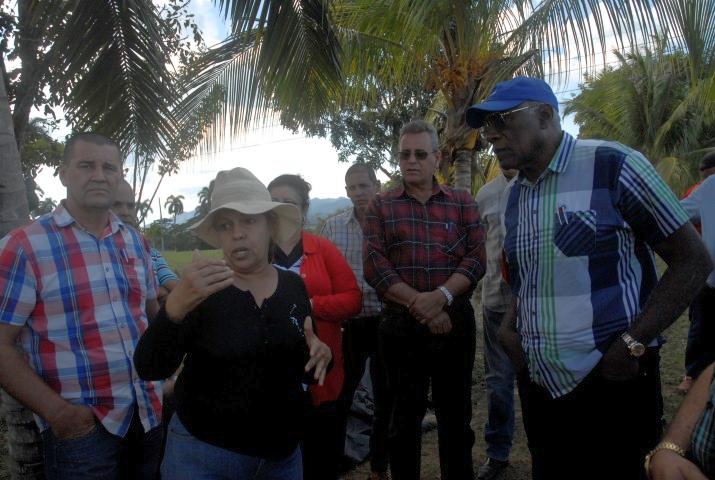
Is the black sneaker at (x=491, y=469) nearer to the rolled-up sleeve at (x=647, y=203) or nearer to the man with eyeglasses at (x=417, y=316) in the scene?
the man with eyeglasses at (x=417, y=316)

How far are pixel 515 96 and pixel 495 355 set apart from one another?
235 centimetres

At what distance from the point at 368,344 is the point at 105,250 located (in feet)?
6.47

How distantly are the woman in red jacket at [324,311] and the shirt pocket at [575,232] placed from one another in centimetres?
136

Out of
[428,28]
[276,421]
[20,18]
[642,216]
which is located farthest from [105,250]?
[428,28]

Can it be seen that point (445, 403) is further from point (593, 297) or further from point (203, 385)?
point (203, 385)

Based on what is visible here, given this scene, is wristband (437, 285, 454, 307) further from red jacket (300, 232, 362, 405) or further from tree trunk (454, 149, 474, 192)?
tree trunk (454, 149, 474, 192)

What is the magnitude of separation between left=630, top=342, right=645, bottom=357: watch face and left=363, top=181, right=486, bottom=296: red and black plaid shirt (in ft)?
4.35

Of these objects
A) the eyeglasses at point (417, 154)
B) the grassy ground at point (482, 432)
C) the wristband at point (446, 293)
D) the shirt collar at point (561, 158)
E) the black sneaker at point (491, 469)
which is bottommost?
the grassy ground at point (482, 432)

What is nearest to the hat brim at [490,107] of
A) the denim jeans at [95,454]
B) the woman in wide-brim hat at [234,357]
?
the woman in wide-brim hat at [234,357]

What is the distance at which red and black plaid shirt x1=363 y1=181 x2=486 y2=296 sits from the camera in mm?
3352

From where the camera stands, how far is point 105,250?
255cm

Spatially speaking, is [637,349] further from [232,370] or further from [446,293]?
[232,370]

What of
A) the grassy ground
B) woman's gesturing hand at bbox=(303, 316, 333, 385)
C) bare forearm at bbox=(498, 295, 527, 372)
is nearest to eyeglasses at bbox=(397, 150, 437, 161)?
bare forearm at bbox=(498, 295, 527, 372)

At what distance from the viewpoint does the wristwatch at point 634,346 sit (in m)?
2.05
